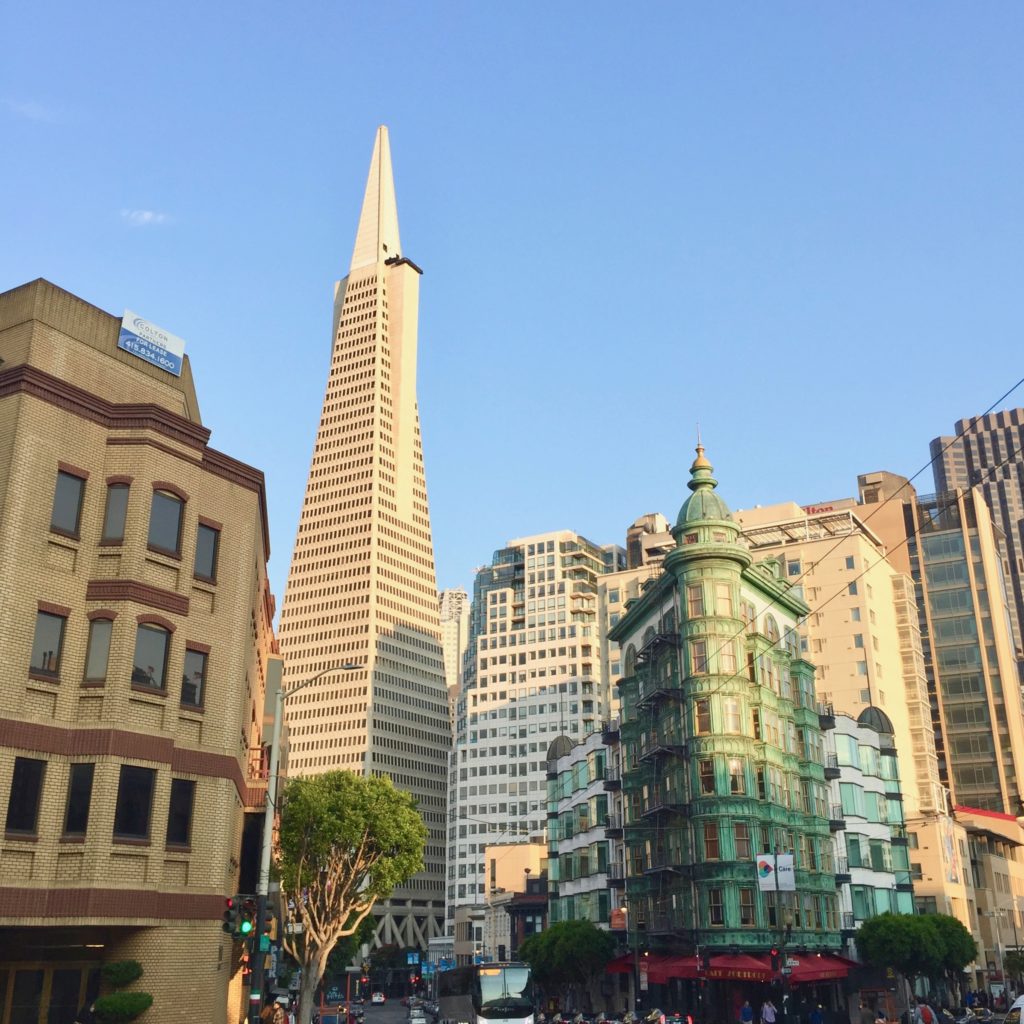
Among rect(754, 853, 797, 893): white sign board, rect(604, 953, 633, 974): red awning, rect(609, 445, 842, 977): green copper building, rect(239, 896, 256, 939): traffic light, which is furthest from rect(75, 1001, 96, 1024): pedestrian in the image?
rect(604, 953, 633, 974): red awning

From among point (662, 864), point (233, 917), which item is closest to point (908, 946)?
point (662, 864)

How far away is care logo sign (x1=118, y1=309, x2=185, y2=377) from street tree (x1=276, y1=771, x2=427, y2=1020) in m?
25.0

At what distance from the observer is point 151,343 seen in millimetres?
36281

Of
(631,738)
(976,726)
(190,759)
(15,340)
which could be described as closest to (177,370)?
(15,340)

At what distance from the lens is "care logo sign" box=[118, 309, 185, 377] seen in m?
35.3

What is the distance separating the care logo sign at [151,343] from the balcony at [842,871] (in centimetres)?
5156

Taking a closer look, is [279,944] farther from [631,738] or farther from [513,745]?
[513,745]

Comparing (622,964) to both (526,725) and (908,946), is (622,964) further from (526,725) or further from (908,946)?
(526,725)

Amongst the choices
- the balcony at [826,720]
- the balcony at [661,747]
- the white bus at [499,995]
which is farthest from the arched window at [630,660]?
the white bus at [499,995]

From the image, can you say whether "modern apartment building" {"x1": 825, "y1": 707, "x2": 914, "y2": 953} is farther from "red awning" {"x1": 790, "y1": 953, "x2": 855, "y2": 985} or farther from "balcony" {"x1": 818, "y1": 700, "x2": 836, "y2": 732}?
"red awning" {"x1": 790, "y1": 953, "x2": 855, "y2": 985}

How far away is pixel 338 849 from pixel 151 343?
2845 centimetres

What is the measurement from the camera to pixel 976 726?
14588 cm

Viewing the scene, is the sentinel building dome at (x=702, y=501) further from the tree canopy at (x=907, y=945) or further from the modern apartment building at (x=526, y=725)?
the modern apartment building at (x=526, y=725)

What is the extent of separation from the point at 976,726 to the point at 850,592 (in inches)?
1771
